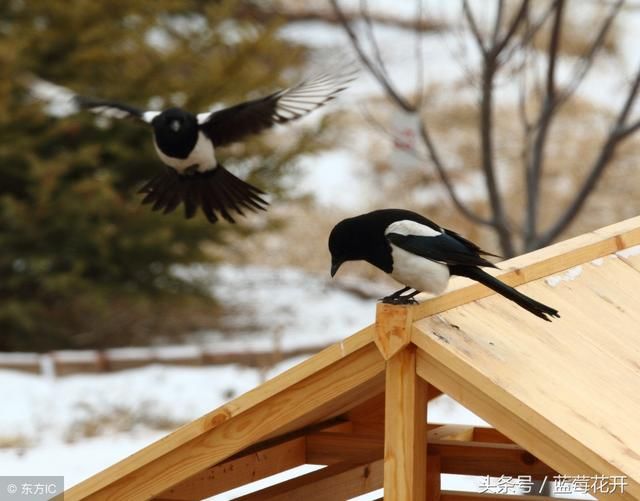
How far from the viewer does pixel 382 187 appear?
31.9ft

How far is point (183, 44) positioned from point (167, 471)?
5148 millimetres

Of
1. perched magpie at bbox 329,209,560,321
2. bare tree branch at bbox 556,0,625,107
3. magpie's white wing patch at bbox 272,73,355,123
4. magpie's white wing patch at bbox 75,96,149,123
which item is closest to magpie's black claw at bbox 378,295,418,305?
perched magpie at bbox 329,209,560,321

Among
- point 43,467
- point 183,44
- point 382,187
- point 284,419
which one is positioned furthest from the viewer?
point 382,187

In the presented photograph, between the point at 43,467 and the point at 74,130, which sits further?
the point at 74,130

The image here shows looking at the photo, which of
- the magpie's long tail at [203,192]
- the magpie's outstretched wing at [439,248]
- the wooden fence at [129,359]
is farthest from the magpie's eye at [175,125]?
the wooden fence at [129,359]

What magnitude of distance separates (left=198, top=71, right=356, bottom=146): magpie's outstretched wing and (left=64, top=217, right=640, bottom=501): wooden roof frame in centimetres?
102

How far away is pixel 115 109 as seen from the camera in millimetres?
3885

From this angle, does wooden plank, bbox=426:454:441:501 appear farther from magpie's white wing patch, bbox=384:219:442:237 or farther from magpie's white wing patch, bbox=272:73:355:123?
magpie's white wing patch, bbox=272:73:355:123

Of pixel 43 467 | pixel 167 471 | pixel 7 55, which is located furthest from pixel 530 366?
pixel 7 55

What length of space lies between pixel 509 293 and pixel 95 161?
186 inches

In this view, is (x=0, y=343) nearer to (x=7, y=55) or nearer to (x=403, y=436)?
(x=7, y=55)

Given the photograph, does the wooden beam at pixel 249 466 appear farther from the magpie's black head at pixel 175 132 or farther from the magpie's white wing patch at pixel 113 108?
the magpie's white wing patch at pixel 113 108

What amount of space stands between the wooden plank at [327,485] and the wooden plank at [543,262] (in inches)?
21.4

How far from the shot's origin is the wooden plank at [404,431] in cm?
192
